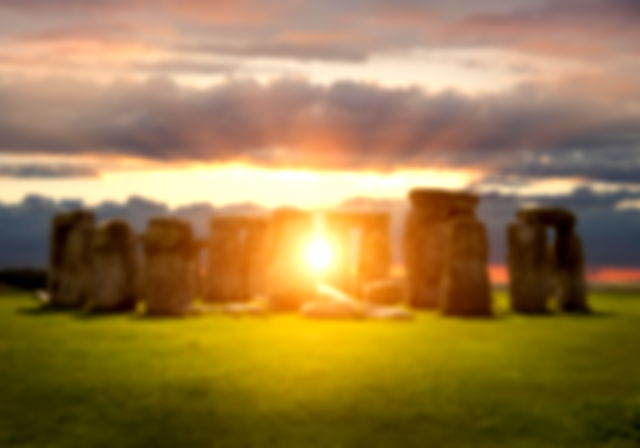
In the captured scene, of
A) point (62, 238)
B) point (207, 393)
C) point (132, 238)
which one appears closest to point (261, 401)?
point (207, 393)

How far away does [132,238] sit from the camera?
20.1 meters

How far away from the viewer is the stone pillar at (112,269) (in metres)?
18.9

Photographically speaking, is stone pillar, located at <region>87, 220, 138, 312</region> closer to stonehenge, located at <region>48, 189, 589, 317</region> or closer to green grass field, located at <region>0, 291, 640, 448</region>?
stonehenge, located at <region>48, 189, 589, 317</region>

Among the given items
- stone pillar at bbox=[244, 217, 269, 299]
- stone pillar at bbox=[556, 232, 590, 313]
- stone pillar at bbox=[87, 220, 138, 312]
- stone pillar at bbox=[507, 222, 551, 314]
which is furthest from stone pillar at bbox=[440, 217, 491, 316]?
stone pillar at bbox=[244, 217, 269, 299]

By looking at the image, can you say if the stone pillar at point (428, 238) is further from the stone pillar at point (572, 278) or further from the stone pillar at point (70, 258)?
the stone pillar at point (70, 258)

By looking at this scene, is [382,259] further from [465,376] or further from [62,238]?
[465,376]

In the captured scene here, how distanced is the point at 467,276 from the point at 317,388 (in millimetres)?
10377

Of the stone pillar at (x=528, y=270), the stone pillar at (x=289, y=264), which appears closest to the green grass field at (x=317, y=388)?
the stone pillar at (x=528, y=270)

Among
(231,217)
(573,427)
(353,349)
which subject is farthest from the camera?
(231,217)

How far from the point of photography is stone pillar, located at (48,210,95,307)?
20234mm

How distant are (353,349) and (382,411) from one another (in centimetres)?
414

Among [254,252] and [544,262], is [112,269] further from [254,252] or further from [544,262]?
[544,262]

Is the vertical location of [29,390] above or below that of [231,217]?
below

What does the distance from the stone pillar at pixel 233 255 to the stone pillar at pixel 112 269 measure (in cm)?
566
